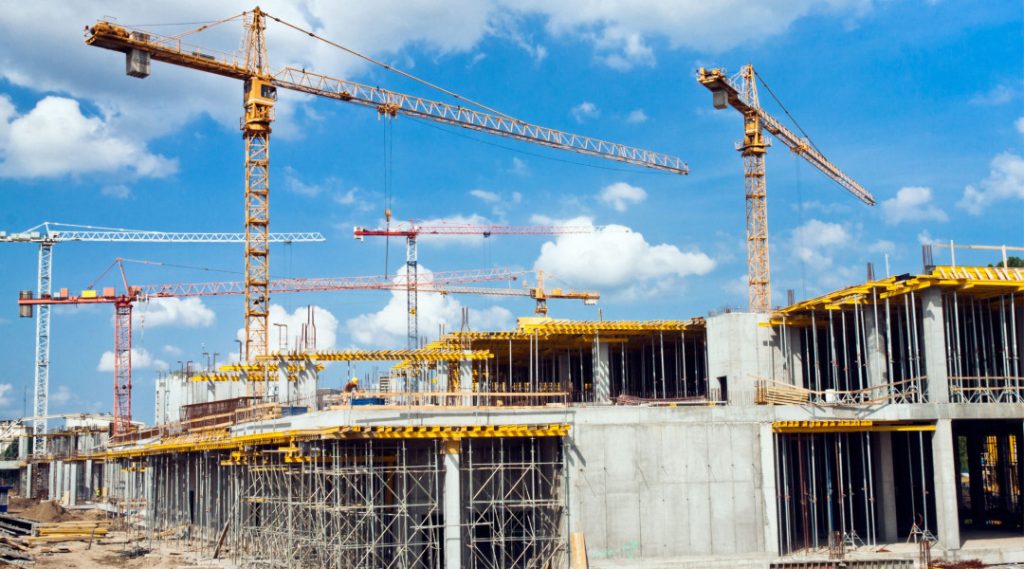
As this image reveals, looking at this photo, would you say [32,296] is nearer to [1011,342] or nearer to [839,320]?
[839,320]

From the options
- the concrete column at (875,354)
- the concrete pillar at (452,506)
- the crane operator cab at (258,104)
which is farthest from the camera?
the crane operator cab at (258,104)

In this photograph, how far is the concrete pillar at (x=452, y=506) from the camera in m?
37.8

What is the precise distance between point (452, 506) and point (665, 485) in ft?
29.2

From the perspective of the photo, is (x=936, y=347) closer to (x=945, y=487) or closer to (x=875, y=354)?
(x=875, y=354)

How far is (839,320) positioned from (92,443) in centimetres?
8157

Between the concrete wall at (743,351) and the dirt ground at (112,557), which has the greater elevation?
the concrete wall at (743,351)

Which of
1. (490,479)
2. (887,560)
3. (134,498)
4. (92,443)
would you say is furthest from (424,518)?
(92,443)

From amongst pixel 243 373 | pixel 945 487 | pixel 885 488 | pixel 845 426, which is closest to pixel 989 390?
pixel 945 487

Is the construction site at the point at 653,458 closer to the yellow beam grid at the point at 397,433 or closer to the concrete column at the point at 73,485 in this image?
the yellow beam grid at the point at 397,433

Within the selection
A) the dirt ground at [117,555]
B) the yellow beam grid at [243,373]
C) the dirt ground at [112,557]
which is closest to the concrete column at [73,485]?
the yellow beam grid at [243,373]

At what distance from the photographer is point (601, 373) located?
54906 millimetres

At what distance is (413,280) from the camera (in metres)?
122

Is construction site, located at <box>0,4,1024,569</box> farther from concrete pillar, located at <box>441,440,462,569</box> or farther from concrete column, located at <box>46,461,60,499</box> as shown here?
concrete column, located at <box>46,461,60,499</box>

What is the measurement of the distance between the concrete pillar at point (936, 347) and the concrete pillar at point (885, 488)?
359cm
